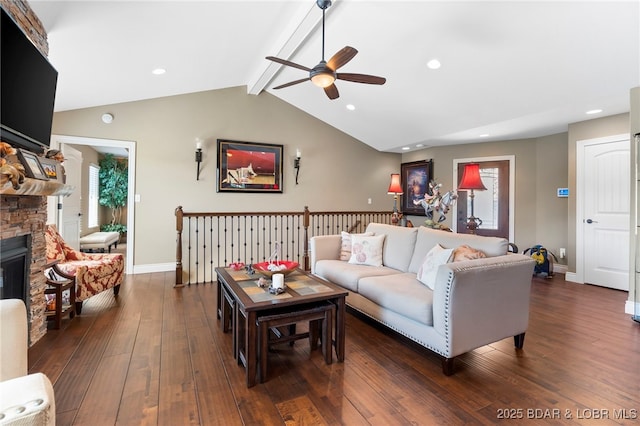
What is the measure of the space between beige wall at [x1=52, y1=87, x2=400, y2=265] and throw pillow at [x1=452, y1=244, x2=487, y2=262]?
13.2 ft

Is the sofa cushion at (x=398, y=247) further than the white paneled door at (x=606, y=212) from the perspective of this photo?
No

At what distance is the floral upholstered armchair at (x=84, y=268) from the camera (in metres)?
3.22

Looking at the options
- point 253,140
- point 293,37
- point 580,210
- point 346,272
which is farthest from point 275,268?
point 580,210

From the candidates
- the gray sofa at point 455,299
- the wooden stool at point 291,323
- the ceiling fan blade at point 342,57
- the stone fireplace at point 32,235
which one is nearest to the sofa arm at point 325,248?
the gray sofa at point 455,299

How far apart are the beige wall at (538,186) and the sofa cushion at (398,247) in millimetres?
3342

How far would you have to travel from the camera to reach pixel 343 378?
2.10 metres

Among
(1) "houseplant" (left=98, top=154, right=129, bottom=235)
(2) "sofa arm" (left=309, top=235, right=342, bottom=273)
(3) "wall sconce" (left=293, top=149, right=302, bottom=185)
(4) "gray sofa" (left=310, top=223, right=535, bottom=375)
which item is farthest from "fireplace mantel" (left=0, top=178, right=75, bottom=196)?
(1) "houseplant" (left=98, top=154, right=129, bottom=235)

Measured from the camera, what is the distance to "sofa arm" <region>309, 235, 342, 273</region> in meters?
3.93

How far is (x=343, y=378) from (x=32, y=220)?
2815mm

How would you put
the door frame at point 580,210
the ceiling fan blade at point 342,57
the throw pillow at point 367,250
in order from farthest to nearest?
the door frame at point 580,210, the throw pillow at point 367,250, the ceiling fan blade at point 342,57

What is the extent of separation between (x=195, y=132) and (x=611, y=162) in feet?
20.7

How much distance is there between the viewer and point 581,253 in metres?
4.63

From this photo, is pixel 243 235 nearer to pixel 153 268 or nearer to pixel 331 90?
pixel 153 268

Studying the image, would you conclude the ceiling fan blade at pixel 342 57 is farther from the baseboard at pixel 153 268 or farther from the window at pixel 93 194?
the window at pixel 93 194
